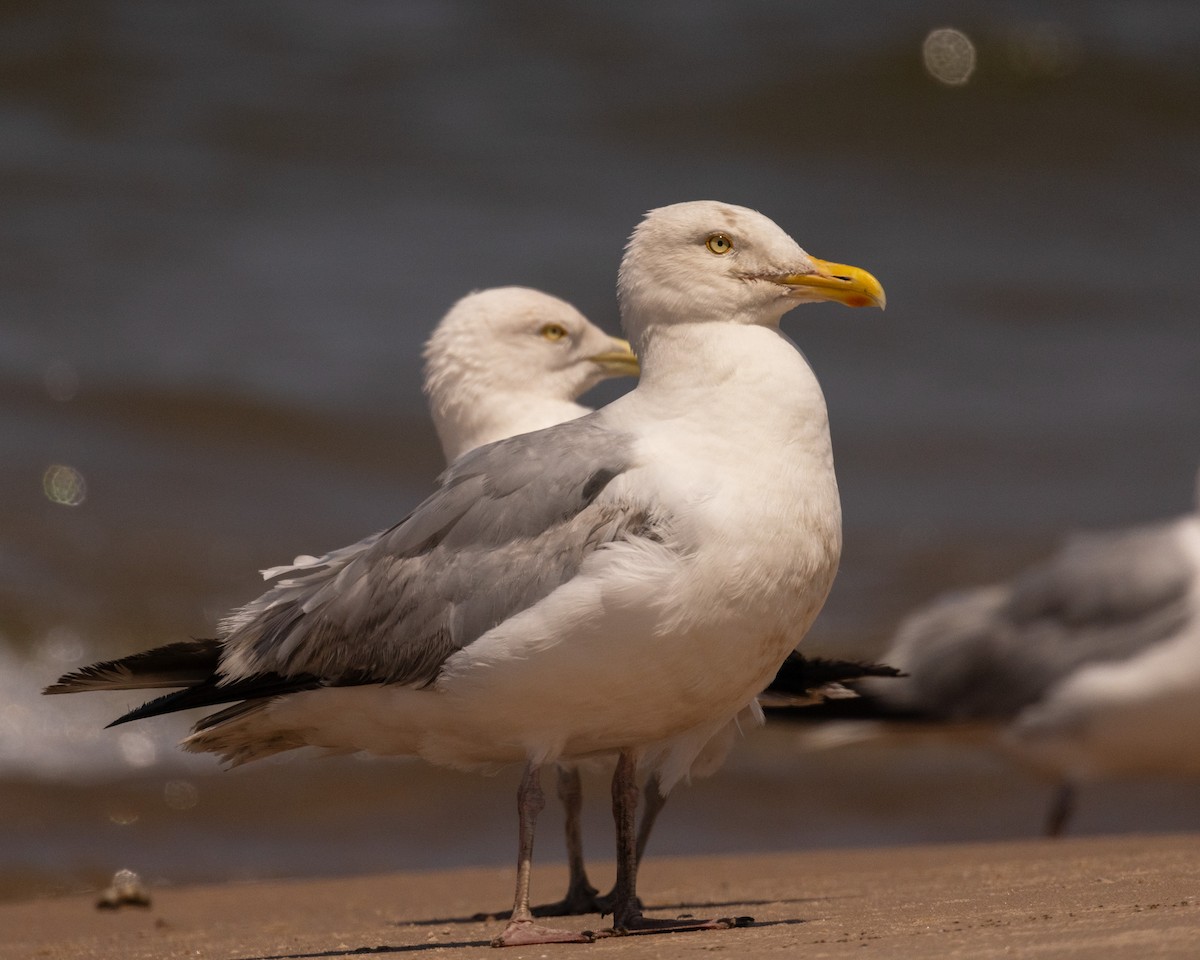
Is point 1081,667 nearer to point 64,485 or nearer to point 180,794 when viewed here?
point 180,794

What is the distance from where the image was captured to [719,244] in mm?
5277

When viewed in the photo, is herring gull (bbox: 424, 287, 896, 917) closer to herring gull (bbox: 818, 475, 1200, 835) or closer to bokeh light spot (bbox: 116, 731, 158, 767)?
herring gull (bbox: 818, 475, 1200, 835)

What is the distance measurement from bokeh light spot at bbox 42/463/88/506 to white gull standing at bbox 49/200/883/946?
26.4 feet

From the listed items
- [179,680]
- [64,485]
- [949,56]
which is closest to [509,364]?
[179,680]

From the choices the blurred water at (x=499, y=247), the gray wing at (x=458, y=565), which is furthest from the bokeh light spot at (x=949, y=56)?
the gray wing at (x=458, y=565)

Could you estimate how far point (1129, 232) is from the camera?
20.8 m

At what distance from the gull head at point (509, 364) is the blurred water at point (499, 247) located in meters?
4.20

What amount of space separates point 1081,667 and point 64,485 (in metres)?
7.47

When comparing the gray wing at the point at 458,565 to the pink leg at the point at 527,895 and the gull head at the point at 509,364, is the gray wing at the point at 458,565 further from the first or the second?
the gull head at the point at 509,364

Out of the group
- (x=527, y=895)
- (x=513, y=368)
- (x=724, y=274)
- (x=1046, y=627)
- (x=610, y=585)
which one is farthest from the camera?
(x=1046, y=627)

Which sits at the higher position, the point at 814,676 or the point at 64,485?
the point at 64,485

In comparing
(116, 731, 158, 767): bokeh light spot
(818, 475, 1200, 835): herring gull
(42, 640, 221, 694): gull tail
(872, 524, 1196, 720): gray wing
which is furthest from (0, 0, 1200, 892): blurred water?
(42, 640, 221, 694): gull tail

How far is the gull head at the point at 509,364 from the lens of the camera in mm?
6879

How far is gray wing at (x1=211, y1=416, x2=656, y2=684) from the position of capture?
192 inches
